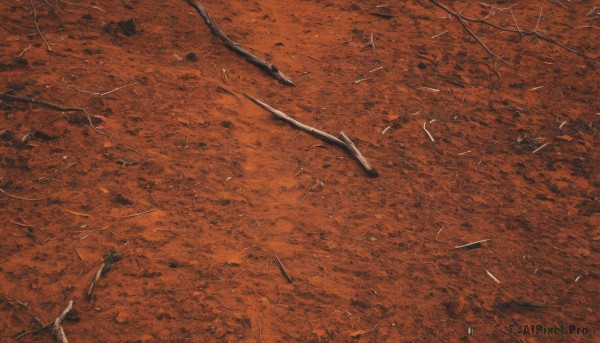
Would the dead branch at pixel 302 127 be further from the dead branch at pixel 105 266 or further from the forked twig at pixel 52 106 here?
the dead branch at pixel 105 266

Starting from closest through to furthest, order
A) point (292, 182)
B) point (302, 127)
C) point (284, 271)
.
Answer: point (284, 271)
point (292, 182)
point (302, 127)

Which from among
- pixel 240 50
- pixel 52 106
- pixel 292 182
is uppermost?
pixel 52 106

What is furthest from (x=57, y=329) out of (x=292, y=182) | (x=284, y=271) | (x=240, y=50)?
(x=240, y=50)

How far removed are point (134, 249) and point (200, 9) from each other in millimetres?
2418

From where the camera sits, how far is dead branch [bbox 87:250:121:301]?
97.6 inches

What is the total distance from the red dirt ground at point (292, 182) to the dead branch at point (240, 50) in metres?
0.06

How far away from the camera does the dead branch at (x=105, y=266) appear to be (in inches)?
97.6

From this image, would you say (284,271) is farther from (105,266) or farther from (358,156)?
(358,156)

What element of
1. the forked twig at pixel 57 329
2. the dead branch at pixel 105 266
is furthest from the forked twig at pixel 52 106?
the forked twig at pixel 57 329

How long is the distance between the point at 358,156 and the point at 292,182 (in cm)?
47

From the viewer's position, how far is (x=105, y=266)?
2.60m

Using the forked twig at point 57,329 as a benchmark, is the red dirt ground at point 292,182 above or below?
below

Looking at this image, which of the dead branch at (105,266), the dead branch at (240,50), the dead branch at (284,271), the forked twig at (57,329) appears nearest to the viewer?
the forked twig at (57,329)

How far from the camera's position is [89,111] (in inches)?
135
